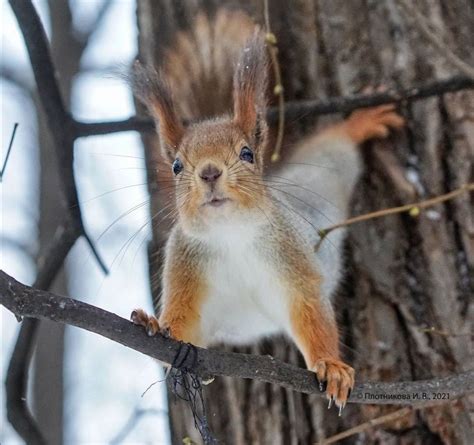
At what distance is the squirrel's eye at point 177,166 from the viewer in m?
2.05

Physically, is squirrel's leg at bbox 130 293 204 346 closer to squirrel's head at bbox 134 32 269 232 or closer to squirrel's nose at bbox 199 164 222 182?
squirrel's head at bbox 134 32 269 232

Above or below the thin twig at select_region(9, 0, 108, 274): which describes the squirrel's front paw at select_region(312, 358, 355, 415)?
below

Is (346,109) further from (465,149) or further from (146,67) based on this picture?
(146,67)

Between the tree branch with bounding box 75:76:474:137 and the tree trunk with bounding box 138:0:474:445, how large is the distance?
11 cm

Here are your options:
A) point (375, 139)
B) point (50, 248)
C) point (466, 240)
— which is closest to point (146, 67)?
point (50, 248)

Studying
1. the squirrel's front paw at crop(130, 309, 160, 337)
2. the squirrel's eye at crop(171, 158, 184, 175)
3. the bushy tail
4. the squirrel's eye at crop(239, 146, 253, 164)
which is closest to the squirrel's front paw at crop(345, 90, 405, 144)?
the bushy tail

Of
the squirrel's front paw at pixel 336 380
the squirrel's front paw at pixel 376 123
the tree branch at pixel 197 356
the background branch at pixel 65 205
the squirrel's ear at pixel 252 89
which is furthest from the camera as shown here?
the squirrel's front paw at pixel 376 123

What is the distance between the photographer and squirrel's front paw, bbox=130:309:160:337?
63.0 inches

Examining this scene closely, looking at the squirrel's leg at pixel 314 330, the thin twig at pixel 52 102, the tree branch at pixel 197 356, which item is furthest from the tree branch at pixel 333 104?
the tree branch at pixel 197 356

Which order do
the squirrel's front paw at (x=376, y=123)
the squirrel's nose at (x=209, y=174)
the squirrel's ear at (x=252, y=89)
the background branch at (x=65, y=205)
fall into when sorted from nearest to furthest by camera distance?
the squirrel's nose at (x=209, y=174), the squirrel's ear at (x=252, y=89), the background branch at (x=65, y=205), the squirrel's front paw at (x=376, y=123)

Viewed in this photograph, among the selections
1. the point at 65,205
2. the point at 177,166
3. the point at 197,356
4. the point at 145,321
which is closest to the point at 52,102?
the point at 65,205

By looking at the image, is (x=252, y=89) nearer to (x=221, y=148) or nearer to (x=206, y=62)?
(x=221, y=148)

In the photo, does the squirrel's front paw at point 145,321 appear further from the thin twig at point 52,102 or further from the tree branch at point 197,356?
the thin twig at point 52,102

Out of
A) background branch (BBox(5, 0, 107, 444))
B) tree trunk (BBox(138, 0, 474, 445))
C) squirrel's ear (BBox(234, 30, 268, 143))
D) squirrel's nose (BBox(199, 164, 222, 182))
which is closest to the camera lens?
squirrel's nose (BBox(199, 164, 222, 182))
